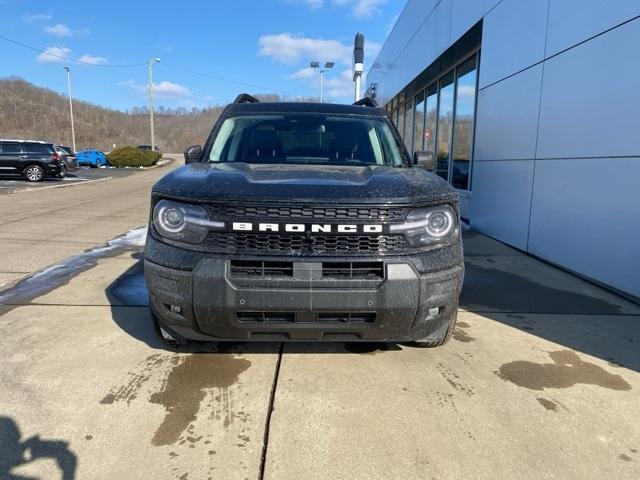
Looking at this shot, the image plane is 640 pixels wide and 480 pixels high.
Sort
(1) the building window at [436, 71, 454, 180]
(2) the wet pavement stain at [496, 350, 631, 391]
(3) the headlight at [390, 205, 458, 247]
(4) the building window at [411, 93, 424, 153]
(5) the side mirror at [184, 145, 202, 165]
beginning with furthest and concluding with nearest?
1. (4) the building window at [411, 93, 424, 153]
2. (1) the building window at [436, 71, 454, 180]
3. (5) the side mirror at [184, 145, 202, 165]
4. (2) the wet pavement stain at [496, 350, 631, 391]
5. (3) the headlight at [390, 205, 458, 247]

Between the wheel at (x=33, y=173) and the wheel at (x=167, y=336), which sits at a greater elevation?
the wheel at (x=33, y=173)

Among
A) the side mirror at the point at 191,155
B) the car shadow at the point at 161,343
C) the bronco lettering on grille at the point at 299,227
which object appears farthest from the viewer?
the side mirror at the point at 191,155

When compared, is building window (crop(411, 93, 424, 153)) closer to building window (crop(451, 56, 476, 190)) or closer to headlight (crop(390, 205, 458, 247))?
building window (crop(451, 56, 476, 190))

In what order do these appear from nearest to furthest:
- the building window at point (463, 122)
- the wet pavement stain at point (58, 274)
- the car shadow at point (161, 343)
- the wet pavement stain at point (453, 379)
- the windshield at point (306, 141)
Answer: the wet pavement stain at point (453, 379), the car shadow at point (161, 343), the windshield at point (306, 141), the wet pavement stain at point (58, 274), the building window at point (463, 122)

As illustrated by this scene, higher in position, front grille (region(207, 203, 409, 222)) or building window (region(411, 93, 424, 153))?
building window (region(411, 93, 424, 153))

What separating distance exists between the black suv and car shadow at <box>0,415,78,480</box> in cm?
2140

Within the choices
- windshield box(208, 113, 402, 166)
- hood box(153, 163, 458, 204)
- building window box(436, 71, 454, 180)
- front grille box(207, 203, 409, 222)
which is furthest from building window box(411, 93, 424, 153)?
front grille box(207, 203, 409, 222)

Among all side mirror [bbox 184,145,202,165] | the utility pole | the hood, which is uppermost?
the utility pole

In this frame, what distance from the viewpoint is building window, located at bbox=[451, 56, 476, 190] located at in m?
10.2

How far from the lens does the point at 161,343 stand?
11.2 feet

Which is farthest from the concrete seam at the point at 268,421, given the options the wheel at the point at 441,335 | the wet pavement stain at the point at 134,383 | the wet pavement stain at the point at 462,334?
the wet pavement stain at the point at 462,334

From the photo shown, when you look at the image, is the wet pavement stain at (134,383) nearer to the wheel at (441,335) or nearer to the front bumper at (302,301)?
the front bumper at (302,301)

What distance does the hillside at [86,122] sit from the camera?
320ft

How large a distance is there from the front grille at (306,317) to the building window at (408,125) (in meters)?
15.8
